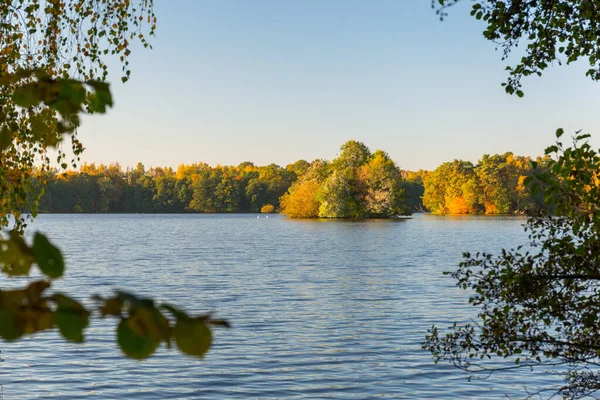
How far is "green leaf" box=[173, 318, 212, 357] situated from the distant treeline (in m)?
57.9

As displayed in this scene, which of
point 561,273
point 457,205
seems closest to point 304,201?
point 457,205

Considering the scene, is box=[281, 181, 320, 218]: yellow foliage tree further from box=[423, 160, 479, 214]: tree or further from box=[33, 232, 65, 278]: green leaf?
box=[33, 232, 65, 278]: green leaf

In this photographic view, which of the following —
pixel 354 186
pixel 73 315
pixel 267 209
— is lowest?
pixel 267 209

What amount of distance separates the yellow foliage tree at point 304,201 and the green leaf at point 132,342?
9245cm

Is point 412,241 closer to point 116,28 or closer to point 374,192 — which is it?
point 374,192

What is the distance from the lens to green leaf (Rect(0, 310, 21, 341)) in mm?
1179

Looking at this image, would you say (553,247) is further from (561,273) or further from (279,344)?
(279,344)

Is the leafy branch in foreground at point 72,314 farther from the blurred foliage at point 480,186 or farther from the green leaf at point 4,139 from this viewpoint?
the blurred foliage at point 480,186

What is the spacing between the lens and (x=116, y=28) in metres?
6.89

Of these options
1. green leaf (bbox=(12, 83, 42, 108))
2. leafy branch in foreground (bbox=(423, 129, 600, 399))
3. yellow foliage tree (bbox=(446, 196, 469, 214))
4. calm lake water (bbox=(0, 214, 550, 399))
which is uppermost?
yellow foliage tree (bbox=(446, 196, 469, 214))

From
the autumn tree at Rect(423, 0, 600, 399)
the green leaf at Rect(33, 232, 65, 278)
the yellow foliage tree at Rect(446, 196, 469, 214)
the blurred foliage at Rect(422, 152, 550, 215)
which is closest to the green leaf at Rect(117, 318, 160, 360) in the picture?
the green leaf at Rect(33, 232, 65, 278)

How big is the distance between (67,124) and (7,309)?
475mm

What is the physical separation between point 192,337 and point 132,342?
0.34 feet

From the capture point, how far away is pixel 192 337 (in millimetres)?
1166
